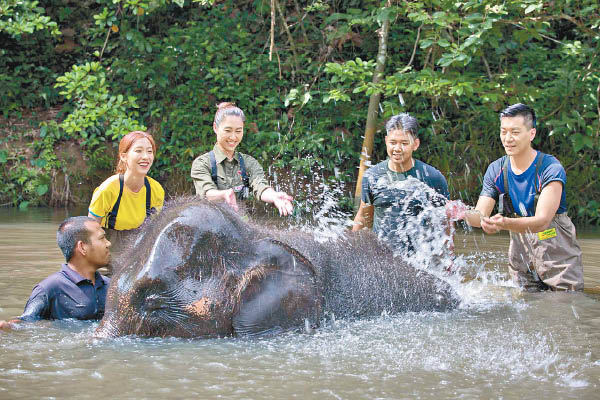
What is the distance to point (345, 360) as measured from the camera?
10.2 ft

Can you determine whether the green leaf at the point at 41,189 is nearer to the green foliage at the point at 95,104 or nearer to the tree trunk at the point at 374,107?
the green foliage at the point at 95,104

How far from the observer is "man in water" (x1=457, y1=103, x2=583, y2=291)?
4613 mm

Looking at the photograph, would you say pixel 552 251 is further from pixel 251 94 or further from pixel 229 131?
pixel 251 94

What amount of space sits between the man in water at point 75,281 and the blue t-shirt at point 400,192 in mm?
1905

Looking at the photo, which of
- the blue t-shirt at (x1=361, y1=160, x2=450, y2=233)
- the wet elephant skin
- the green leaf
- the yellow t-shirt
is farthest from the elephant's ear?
the green leaf

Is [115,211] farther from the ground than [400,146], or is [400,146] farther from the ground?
[400,146]

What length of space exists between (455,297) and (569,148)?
634 cm

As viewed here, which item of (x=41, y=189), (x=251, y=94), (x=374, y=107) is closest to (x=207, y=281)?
(x=374, y=107)

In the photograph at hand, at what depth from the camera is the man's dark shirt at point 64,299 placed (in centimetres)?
397

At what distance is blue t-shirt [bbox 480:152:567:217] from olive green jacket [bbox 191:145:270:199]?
1.60 meters

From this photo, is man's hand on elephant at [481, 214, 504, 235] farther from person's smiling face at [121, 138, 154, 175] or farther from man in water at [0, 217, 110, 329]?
man in water at [0, 217, 110, 329]

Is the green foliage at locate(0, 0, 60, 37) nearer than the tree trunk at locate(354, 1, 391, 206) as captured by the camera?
No

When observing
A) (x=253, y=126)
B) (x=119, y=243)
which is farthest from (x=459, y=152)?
(x=119, y=243)

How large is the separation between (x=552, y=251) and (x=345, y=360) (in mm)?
2398
